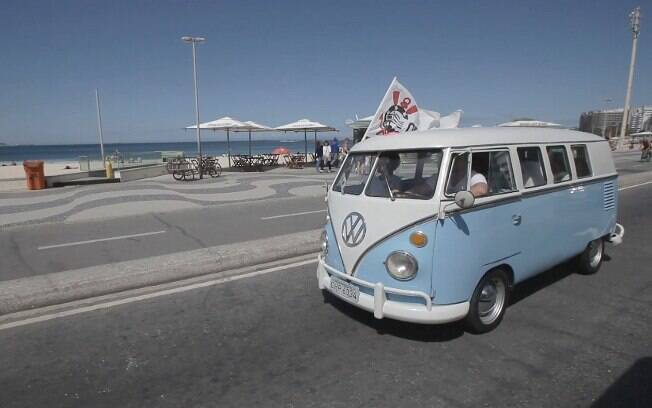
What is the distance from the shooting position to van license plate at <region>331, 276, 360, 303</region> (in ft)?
13.2

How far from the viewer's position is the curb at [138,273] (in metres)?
5.01

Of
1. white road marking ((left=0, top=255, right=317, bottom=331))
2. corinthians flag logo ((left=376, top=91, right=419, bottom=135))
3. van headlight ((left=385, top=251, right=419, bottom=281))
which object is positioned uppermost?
corinthians flag logo ((left=376, top=91, right=419, bottom=135))

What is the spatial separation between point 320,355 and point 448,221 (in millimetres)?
1741

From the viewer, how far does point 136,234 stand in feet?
28.0

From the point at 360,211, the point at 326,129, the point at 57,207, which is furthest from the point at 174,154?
the point at 360,211

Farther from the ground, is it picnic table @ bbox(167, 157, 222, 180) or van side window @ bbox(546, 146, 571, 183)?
van side window @ bbox(546, 146, 571, 183)

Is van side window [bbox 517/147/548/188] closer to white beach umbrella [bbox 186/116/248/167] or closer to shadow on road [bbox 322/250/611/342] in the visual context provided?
shadow on road [bbox 322/250/611/342]

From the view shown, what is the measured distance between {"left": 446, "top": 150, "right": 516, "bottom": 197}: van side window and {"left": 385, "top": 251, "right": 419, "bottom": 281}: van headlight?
2.39 ft

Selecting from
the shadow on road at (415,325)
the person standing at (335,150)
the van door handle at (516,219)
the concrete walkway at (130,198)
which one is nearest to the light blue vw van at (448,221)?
the van door handle at (516,219)

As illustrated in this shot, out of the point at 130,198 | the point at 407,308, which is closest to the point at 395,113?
the point at 407,308

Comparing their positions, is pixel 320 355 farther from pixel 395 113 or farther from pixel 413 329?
pixel 395 113

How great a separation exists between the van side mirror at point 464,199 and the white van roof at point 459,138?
0.59 m

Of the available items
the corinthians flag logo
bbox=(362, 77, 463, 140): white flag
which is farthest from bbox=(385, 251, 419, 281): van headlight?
the corinthians flag logo

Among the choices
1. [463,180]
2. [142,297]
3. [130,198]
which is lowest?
[142,297]
